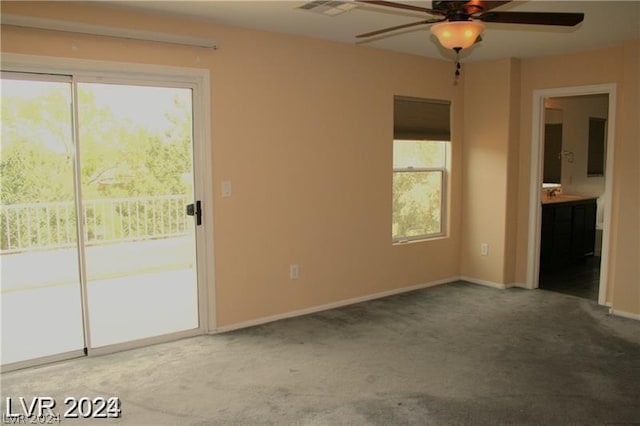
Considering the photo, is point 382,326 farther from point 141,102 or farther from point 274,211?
point 141,102

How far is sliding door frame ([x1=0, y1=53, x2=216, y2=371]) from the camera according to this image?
3410mm

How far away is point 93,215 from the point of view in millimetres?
3695

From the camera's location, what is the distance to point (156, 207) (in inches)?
154

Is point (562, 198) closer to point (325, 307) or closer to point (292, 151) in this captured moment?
point (325, 307)

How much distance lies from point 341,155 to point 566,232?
3274 mm

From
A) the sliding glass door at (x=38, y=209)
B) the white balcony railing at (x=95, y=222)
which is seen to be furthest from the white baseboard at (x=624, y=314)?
the sliding glass door at (x=38, y=209)

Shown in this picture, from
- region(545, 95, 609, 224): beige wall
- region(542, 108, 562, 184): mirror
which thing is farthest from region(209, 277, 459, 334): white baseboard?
region(545, 95, 609, 224): beige wall

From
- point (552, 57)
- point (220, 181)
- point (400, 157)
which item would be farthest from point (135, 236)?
point (552, 57)

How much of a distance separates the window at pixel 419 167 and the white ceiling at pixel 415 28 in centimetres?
63

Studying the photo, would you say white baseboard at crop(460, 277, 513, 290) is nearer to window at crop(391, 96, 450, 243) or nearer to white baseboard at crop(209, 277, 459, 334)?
white baseboard at crop(209, 277, 459, 334)

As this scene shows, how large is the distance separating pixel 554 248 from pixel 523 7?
138 inches

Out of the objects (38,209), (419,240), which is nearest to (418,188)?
(419,240)

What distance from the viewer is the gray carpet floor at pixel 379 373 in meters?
2.88

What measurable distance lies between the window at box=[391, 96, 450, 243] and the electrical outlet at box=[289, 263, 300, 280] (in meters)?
1.22
